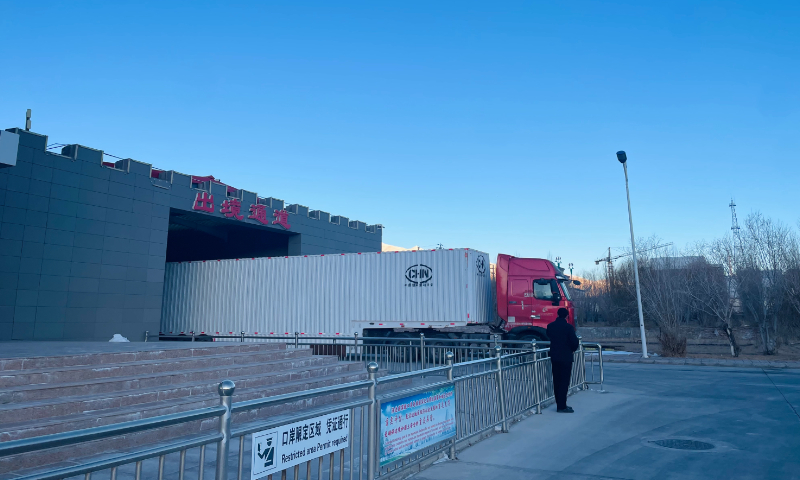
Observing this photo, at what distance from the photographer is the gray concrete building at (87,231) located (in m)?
16.9

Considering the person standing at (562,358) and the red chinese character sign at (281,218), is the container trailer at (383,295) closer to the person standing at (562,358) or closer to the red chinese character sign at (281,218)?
the red chinese character sign at (281,218)

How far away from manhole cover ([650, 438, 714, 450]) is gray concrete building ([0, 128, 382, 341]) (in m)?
16.5

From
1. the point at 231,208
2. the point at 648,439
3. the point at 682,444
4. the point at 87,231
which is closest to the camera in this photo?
the point at 682,444

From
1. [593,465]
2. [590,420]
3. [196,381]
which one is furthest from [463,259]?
[593,465]

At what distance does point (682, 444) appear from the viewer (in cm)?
707

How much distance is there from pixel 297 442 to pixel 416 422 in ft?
6.08

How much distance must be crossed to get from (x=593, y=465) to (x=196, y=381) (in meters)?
6.73

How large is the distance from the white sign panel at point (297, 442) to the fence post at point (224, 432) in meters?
0.23

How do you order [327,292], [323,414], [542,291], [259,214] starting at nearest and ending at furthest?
1. [323,414]
2. [542,291]
3. [327,292]
4. [259,214]

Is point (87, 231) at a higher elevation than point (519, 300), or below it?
higher

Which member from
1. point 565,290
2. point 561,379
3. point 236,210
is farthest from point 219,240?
point 561,379

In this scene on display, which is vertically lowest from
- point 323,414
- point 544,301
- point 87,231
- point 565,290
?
point 323,414

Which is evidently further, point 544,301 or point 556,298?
point 544,301

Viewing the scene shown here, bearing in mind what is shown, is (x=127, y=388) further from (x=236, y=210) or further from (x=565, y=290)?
(x=236, y=210)
